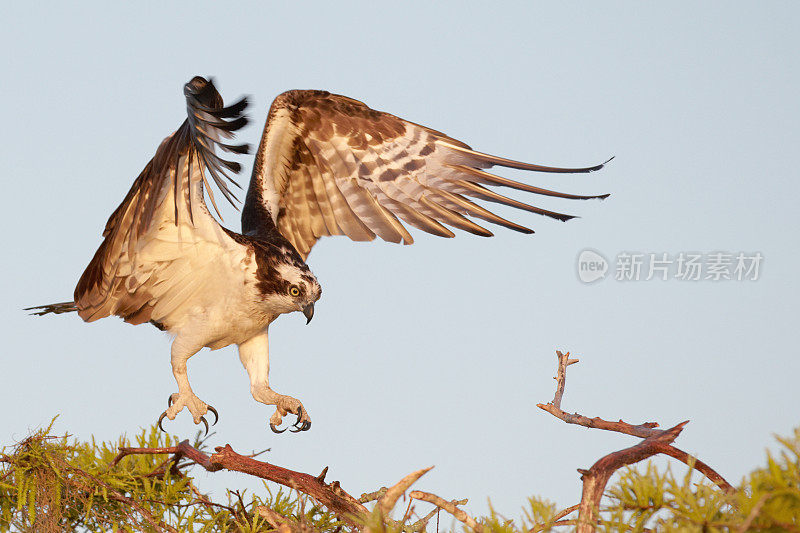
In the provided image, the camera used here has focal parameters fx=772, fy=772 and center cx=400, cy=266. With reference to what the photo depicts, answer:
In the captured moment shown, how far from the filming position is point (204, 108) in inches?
148

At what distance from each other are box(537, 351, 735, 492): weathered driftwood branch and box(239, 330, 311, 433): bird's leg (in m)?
2.16

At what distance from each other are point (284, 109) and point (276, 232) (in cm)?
79

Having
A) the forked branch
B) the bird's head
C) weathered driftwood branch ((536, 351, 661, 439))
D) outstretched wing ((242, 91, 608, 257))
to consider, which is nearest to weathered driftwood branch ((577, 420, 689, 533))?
the forked branch

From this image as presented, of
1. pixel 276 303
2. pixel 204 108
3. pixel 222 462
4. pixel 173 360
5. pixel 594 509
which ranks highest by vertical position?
pixel 204 108

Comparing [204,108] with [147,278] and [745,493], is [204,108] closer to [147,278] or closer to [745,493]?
[147,278]

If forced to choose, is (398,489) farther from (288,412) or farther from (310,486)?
(288,412)

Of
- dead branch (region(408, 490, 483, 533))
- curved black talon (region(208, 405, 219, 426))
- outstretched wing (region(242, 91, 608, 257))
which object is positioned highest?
outstretched wing (region(242, 91, 608, 257))

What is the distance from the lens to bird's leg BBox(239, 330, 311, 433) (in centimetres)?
459

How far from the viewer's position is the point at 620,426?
249 cm

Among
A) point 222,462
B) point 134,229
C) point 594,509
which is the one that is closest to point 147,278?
point 134,229

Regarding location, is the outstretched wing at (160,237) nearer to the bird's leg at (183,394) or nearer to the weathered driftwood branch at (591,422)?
the bird's leg at (183,394)

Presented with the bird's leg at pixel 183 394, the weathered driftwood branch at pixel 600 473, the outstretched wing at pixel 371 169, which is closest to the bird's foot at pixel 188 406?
the bird's leg at pixel 183 394

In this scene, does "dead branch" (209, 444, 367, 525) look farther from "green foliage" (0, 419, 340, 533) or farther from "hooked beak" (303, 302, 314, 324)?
"hooked beak" (303, 302, 314, 324)

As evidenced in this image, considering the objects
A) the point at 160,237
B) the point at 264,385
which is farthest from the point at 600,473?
the point at 160,237
